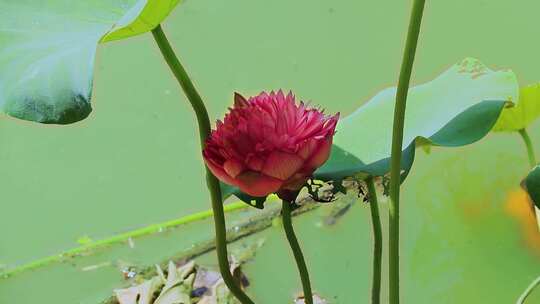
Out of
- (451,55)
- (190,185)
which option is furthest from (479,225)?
(190,185)

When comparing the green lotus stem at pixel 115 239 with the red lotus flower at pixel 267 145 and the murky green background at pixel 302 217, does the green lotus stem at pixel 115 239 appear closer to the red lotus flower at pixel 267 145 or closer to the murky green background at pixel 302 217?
the murky green background at pixel 302 217

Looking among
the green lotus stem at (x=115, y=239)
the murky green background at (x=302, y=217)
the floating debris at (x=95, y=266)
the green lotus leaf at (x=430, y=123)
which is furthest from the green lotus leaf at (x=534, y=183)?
the floating debris at (x=95, y=266)

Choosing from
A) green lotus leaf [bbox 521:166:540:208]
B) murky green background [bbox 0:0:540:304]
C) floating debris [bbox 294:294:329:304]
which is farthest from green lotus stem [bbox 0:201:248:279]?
green lotus leaf [bbox 521:166:540:208]

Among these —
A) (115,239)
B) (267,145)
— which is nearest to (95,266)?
(115,239)

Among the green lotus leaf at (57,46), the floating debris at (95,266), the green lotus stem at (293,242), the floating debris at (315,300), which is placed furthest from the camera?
the floating debris at (95,266)

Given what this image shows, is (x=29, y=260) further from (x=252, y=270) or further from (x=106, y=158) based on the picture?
(x=252, y=270)
